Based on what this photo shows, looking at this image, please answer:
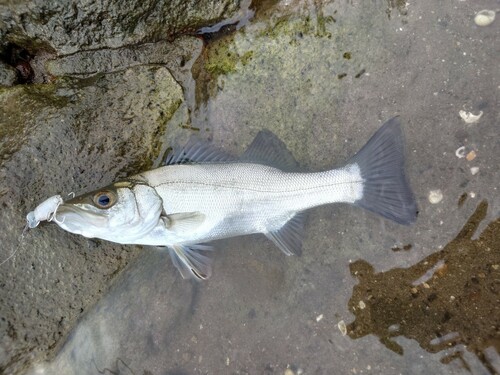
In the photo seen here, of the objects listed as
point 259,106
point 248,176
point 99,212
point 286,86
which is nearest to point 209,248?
point 248,176

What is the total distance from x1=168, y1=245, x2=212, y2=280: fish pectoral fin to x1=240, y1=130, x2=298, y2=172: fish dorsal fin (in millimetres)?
737

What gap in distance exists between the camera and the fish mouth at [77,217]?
2.86 metres

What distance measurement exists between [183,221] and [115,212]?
0.45 metres

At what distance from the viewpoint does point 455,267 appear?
124 inches

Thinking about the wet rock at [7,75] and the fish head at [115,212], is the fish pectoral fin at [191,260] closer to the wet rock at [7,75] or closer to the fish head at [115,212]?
the fish head at [115,212]

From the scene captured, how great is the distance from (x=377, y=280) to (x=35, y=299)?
2469mm

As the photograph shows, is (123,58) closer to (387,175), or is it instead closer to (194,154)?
(194,154)

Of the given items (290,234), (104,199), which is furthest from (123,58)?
(290,234)

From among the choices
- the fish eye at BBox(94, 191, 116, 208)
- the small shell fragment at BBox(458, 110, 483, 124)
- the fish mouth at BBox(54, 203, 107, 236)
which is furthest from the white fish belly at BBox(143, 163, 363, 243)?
the small shell fragment at BBox(458, 110, 483, 124)

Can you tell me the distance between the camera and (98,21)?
3.38 metres

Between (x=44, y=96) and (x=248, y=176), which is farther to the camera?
(x=44, y=96)

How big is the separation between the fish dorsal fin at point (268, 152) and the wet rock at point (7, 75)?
1.95 meters

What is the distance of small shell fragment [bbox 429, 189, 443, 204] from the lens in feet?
10.7

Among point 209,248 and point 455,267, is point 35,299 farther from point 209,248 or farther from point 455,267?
point 455,267
